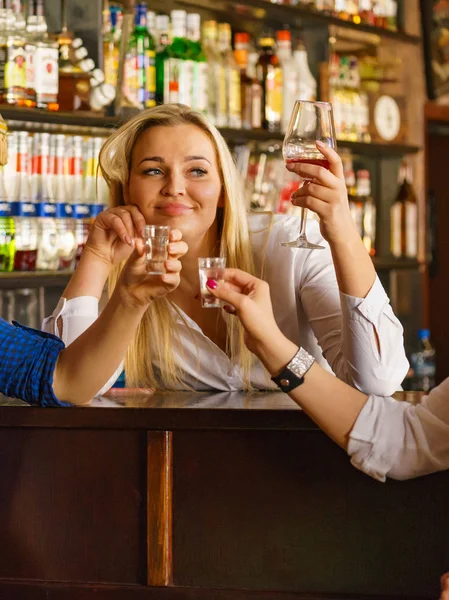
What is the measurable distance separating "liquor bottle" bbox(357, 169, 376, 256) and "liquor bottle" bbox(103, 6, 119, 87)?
1429 millimetres

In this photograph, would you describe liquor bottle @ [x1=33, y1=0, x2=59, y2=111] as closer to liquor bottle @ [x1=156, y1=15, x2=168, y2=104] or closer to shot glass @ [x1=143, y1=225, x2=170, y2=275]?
liquor bottle @ [x1=156, y1=15, x2=168, y2=104]

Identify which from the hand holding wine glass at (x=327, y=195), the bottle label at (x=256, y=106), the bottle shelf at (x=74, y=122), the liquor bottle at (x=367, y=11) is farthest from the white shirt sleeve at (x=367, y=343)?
the liquor bottle at (x=367, y=11)

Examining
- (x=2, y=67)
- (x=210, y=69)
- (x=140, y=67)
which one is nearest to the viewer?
(x=2, y=67)

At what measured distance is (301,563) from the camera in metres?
1.59

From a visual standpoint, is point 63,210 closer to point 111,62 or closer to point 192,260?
point 111,62

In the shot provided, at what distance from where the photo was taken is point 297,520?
5.23 feet

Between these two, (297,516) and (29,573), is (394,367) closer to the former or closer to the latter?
(297,516)

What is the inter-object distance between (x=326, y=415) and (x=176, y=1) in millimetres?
2467

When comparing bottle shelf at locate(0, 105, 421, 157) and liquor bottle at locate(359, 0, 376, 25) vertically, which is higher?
liquor bottle at locate(359, 0, 376, 25)

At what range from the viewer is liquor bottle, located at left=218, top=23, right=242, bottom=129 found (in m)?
3.75

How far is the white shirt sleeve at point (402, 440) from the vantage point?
1.49 meters

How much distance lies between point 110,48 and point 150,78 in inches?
8.3

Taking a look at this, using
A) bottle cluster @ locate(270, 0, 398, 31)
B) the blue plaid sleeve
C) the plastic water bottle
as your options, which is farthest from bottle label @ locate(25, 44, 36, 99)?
the plastic water bottle

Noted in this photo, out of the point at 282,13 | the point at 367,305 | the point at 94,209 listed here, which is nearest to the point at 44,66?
the point at 94,209
